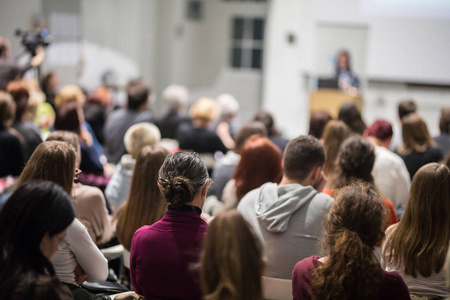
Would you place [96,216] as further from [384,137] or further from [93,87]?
[93,87]

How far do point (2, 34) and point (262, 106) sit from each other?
476cm

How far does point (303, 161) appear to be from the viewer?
2.81 metres

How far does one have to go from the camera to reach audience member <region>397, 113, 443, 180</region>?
4504mm

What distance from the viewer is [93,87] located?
10023mm

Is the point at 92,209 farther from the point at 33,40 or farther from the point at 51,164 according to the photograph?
the point at 33,40

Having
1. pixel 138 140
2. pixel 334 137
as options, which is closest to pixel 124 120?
pixel 138 140

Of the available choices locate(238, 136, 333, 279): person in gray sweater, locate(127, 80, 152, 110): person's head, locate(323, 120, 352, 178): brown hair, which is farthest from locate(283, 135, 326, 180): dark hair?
locate(127, 80, 152, 110): person's head

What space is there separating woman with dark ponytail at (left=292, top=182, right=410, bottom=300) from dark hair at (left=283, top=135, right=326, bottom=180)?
777mm

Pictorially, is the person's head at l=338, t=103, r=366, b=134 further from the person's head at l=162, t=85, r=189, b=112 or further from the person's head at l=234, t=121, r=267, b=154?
the person's head at l=162, t=85, r=189, b=112

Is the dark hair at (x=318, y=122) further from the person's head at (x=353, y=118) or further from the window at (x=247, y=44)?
the window at (x=247, y=44)

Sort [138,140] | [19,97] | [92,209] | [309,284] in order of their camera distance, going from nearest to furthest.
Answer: [309,284]
[92,209]
[138,140]
[19,97]

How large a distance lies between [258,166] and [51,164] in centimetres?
136

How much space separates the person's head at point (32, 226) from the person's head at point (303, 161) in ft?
4.42

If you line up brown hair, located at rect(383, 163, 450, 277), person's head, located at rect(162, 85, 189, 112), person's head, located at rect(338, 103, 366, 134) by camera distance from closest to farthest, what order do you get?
brown hair, located at rect(383, 163, 450, 277) < person's head, located at rect(338, 103, 366, 134) < person's head, located at rect(162, 85, 189, 112)
